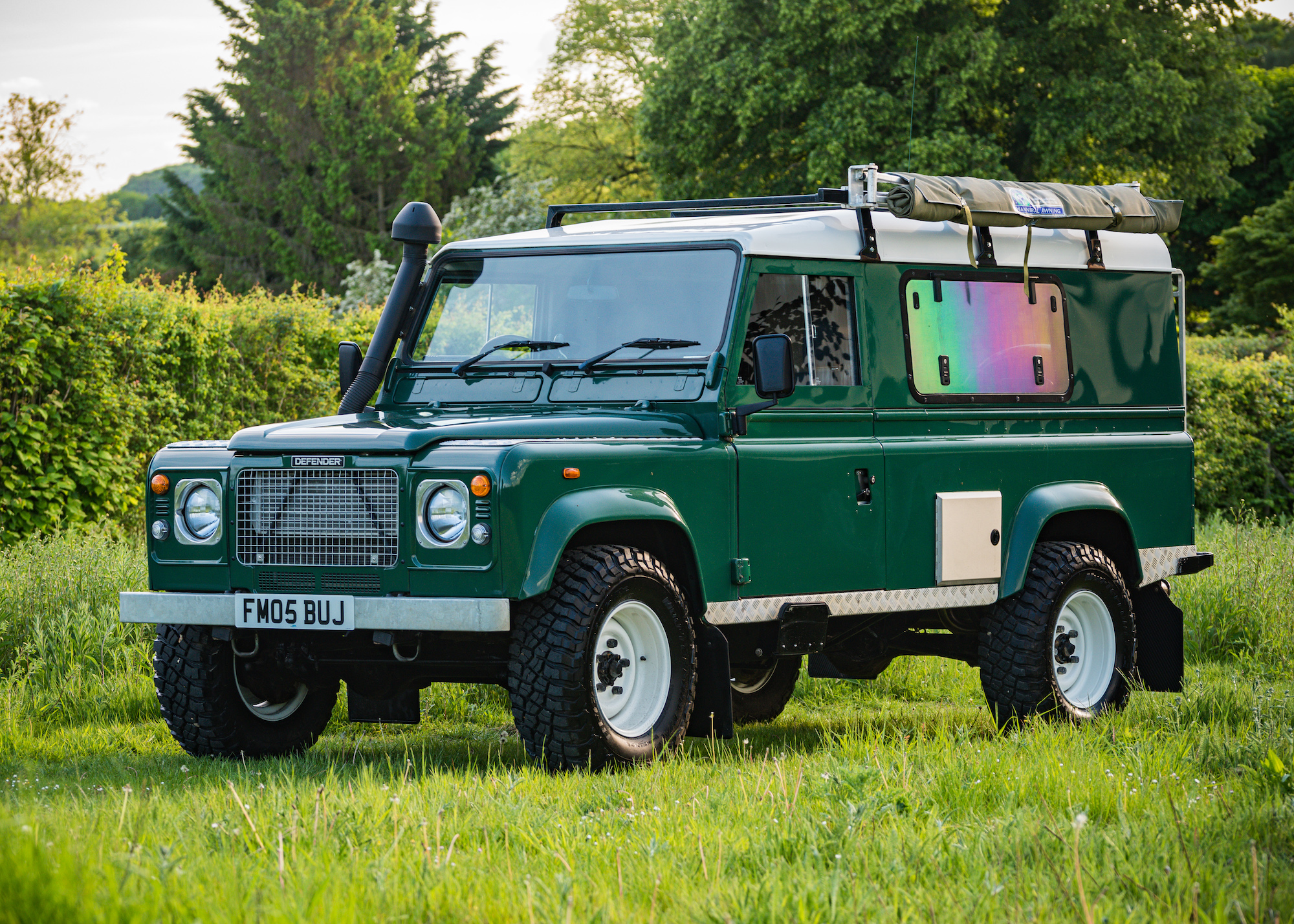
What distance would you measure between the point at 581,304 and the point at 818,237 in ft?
3.85

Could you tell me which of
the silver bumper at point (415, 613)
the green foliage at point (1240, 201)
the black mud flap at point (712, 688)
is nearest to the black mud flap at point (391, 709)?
the silver bumper at point (415, 613)

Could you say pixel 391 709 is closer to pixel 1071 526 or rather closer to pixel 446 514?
pixel 446 514

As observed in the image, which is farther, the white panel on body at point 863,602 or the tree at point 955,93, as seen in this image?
the tree at point 955,93

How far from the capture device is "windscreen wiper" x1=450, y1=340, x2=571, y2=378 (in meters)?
7.14

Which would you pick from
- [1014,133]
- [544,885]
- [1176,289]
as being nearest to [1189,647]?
[1176,289]

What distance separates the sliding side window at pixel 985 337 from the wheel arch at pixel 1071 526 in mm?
561

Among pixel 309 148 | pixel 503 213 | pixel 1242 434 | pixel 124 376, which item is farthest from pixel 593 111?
pixel 124 376

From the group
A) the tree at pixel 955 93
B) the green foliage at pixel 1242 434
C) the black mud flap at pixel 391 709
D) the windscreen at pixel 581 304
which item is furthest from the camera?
the tree at pixel 955 93

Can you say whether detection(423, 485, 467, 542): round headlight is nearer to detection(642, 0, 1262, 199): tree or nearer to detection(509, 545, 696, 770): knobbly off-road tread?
detection(509, 545, 696, 770): knobbly off-road tread

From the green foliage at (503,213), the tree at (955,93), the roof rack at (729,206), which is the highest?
the tree at (955,93)

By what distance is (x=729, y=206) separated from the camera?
8.13 m

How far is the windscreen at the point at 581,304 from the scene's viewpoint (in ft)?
22.7

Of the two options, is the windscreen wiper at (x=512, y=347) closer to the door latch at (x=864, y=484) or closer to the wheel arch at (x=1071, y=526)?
the door latch at (x=864, y=484)

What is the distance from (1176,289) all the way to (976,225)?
6.41 ft
